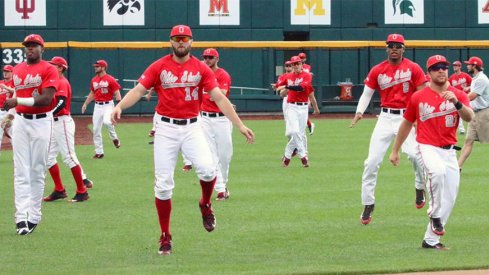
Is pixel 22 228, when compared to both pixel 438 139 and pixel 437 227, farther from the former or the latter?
pixel 438 139

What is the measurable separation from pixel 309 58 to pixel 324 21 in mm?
2108

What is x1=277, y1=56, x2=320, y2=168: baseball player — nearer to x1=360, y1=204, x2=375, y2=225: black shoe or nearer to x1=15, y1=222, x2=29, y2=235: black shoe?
x1=360, y1=204, x2=375, y2=225: black shoe

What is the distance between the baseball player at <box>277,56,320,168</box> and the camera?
21.8m

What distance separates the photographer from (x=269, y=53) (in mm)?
43688

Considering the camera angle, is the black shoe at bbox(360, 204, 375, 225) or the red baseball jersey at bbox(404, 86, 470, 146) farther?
the black shoe at bbox(360, 204, 375, 225)

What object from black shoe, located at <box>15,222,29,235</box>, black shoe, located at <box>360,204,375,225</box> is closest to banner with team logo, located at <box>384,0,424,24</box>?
black shoe, located at <box>360,204,375,225</box>

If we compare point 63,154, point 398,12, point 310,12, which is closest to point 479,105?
point 63,154

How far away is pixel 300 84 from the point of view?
22000mm

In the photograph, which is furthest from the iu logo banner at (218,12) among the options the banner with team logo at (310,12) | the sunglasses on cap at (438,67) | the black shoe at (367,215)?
the sunglasses on cap at (438,67)

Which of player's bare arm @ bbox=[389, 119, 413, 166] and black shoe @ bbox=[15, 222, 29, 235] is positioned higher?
player's bare arm @ bbox=[389, 119, 413, 166]

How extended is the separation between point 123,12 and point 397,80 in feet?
105

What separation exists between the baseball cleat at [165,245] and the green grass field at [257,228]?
0.10m

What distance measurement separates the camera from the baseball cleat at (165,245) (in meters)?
11.5

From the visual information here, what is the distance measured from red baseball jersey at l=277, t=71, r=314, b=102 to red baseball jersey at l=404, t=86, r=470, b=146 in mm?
10489
